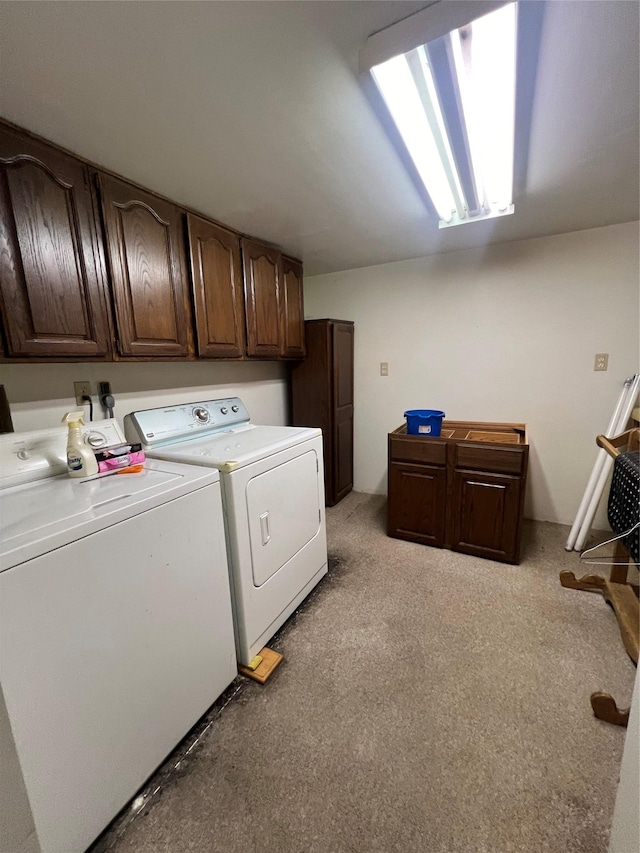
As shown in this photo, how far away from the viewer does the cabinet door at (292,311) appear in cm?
247

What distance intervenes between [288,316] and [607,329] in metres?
2.22

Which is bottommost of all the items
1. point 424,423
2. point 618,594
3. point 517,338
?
point 618,594

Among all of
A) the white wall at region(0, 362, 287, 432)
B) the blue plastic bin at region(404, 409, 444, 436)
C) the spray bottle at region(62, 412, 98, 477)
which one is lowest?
the blue plastic bin at region(404, 409, 444, 436)

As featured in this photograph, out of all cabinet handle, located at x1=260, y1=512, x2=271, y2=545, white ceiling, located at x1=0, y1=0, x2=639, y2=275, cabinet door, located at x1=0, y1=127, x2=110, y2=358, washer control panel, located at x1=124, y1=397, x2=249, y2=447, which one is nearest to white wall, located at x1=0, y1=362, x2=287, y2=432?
washer control panel, located at x1=124, y1=397, x2=249, y2=447

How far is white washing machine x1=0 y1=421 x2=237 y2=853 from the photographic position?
76 centimetres

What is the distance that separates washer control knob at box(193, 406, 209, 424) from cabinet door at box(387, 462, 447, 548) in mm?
1298

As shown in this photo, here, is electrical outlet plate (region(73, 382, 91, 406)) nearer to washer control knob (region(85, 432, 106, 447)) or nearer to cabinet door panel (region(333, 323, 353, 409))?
washer control knob (region(85, 432, 106, 447))

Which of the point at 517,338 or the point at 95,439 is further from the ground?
the point at 517,338

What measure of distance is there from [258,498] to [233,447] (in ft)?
0.96

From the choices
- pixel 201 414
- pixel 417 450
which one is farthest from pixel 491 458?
pixel 201 414

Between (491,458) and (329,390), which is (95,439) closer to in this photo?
(329,390)

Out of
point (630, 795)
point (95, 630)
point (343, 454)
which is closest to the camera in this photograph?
point (630, 795)

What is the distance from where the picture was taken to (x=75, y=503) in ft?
3.22

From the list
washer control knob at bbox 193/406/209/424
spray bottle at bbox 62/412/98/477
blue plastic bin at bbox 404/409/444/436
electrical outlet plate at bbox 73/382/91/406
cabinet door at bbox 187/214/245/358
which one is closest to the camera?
spray bottle at bbox 62/412/98/477
